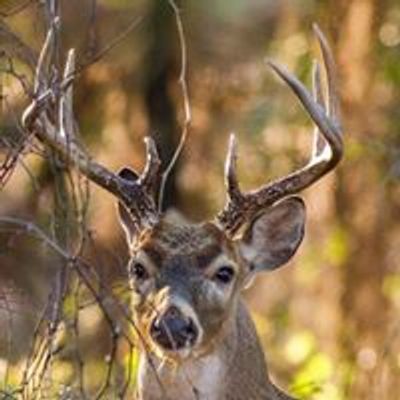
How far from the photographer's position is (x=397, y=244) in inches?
548

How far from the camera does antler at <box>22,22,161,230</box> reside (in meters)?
8.34

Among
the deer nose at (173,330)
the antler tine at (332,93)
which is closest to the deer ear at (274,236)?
the antler tine at (332,93)

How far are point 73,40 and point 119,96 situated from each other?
1.08 meters

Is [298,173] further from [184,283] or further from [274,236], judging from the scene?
[184,283]

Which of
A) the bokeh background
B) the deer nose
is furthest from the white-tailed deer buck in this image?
the bokeh background

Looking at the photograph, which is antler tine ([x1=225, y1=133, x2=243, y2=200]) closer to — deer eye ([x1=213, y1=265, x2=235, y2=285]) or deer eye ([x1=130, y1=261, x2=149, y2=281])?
deer eye ([x1=213, y1=265, x2=235, y2=285])

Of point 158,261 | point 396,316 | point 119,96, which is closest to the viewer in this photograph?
point 158,261

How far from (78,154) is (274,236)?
0.94 m

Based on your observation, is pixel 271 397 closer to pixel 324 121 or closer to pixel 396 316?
pixel 324 121

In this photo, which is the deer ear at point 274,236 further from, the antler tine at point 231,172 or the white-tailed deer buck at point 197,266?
the antler tine at point 231,172

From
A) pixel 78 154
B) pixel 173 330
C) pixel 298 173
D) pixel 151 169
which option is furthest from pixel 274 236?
pixel 173 330

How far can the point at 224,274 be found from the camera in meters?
8.83

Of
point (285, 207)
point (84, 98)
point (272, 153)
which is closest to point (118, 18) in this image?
point (84, 98)

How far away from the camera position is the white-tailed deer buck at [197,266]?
8.49 m
